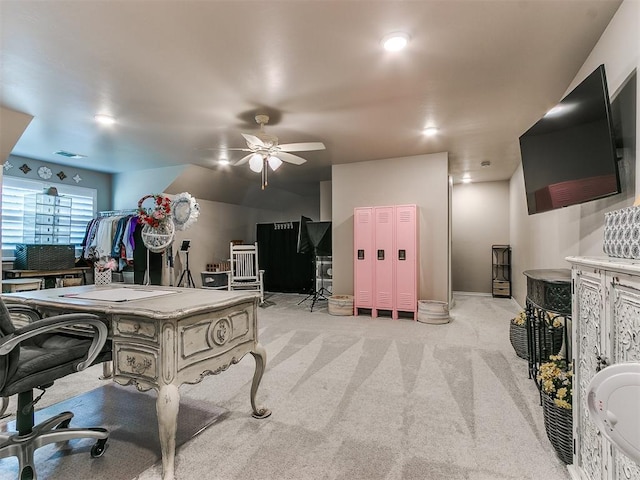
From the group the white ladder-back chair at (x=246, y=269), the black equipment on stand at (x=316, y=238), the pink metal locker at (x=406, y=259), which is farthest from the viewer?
the white ladder-back chair at (x=246, y=269)

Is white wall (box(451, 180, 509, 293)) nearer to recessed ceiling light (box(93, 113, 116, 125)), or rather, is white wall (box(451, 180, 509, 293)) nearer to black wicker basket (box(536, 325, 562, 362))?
black wicker basket (box(536, 325, 562, 362))

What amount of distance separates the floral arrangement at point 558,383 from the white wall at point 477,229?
546cm

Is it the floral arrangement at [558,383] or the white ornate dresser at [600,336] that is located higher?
the white ornate dresser at [600,336]

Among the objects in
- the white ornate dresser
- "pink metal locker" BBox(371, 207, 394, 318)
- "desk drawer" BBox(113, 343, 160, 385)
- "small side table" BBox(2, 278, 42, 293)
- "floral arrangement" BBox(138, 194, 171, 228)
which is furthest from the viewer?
"pink metal locker" BBox(371, 207, 394, 318)

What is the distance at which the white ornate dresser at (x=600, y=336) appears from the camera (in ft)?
3.50

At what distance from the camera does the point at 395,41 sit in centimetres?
220

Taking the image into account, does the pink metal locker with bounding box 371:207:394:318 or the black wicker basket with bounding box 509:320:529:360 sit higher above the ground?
the pink metal locker with bounding box 371:207:394:318

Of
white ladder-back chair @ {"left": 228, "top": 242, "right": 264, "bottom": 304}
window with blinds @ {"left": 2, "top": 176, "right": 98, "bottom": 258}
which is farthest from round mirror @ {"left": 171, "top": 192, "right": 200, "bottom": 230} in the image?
window with blinds @ {"left": 2, "top": 176, "right": 98, "bottom": 258}

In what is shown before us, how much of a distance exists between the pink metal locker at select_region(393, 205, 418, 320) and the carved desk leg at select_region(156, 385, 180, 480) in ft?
13.0

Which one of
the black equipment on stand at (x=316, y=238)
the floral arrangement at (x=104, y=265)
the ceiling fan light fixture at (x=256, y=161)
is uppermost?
the ceiling fan light fixture at (x=256, y=161)

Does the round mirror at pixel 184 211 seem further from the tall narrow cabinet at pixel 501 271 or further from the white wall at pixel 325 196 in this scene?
Answer: the tall narrow cabinet at pixel 501 271

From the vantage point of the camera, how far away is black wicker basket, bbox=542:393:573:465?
66.4 inches

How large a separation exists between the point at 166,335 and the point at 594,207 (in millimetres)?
2905

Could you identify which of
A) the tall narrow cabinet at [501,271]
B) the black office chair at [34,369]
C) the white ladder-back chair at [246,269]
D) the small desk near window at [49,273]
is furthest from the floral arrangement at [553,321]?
the small desk near window at [49,273]
